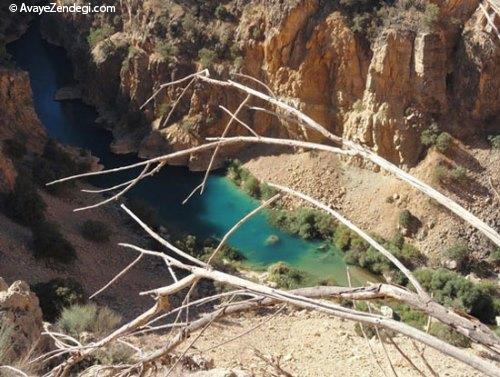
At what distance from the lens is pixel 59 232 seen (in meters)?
14.4

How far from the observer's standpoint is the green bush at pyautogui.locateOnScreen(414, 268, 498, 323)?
14.6 m

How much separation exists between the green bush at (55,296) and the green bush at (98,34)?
1325 cm

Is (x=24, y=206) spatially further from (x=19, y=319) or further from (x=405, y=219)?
(x=405, y=219)

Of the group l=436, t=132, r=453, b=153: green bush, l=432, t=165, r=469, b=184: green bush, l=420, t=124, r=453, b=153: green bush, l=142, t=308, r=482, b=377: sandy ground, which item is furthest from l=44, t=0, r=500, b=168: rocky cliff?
l=142, t=308, r=482, b=377: sandy ground

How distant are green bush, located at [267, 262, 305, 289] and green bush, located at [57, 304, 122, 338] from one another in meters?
5.03

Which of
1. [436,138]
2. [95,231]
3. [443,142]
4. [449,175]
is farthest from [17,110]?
[449,175]

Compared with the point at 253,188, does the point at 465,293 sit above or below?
below

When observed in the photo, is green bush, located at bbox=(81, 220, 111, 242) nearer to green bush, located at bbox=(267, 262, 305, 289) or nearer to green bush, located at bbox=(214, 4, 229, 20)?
green bush, located at bbox=(267, 262, 305, 289)

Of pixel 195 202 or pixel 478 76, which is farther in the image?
pixel 195 202

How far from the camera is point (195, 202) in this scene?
61.3ft

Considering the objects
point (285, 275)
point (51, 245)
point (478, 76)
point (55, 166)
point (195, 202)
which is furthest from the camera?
point (195, 202)

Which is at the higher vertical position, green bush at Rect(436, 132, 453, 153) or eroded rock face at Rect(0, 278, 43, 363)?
green bush at Rect(436, 132, 453, 153)

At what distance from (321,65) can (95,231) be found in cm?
895

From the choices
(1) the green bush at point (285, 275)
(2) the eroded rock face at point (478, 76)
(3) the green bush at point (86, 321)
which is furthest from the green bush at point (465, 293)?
(3) the green bush at point (86, 321)
